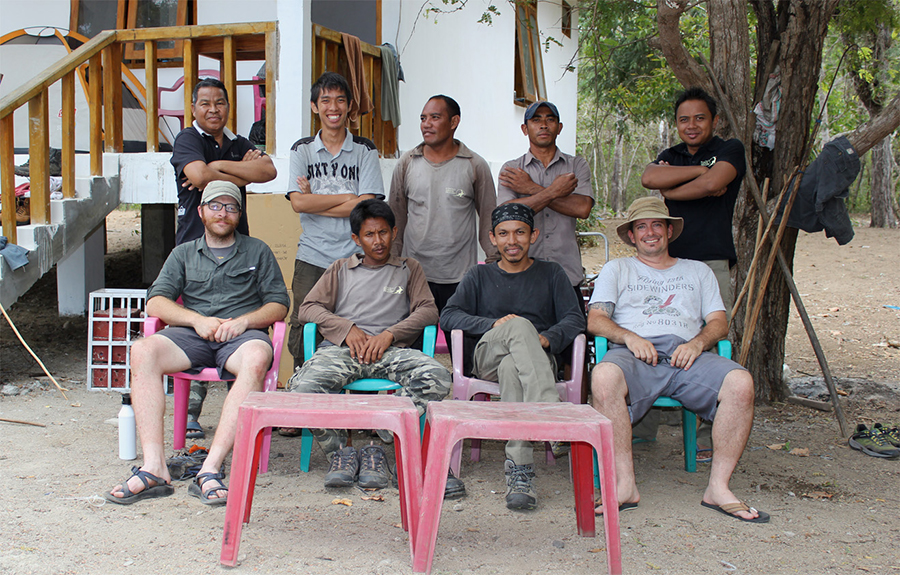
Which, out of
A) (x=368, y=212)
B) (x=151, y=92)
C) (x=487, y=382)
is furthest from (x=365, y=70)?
(x=487, y=382)

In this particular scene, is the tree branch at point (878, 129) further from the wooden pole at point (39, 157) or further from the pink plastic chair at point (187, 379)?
the wooden pole at point (39, 157)

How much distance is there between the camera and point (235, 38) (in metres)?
5.71

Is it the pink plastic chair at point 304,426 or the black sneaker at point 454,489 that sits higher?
the pink plastic chair at point 304,426

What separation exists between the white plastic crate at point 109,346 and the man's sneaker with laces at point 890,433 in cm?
475

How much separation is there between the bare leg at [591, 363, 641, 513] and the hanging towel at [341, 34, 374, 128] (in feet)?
12.2

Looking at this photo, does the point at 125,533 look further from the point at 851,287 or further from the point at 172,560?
the point at 851,287

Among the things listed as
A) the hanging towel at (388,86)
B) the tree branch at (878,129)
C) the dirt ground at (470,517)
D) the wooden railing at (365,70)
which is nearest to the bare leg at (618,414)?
the dirt ground at (470,517)

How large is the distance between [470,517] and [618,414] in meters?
0.77

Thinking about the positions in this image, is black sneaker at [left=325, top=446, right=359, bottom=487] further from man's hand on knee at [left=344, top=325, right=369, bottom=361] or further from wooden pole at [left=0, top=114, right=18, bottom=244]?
wooden pole at [left=0, top=114, right=18, bottom=244]

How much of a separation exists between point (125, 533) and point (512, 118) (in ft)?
25.7

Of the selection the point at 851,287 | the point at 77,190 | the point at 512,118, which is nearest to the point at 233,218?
the point at 77,190

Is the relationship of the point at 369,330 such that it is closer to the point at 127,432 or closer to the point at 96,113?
the point at 127,432

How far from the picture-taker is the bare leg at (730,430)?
321 cm

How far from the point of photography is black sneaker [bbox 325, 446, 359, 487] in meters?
3.38
